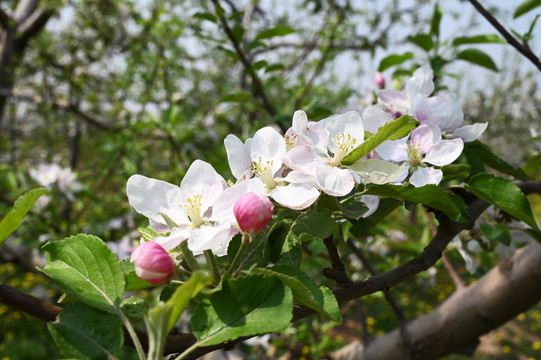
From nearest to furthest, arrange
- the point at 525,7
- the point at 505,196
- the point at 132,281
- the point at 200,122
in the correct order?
the point at 132,281 < the point at 505,196 < the point at 525,7 < the point at 200,122

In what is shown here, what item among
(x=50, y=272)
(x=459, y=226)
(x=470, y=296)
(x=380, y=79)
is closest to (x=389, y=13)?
(x=380, y=79)

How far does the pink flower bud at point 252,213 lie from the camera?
21.1 inches

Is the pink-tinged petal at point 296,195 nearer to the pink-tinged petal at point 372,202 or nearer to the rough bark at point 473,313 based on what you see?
the pink-tinged petal at point 372,202

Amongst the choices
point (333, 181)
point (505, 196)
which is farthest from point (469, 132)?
point (333, 181)

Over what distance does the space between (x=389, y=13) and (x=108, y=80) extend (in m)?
3.72

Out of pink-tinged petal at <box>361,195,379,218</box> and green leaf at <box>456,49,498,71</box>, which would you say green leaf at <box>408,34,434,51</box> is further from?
pink-tinged petal at <box>361,195,379,218</box>

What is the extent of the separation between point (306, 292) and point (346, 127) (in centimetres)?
34

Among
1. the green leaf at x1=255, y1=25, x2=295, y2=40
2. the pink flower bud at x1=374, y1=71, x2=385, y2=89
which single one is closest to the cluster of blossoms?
the pink flower bud at x1=374, y1=71, x2=385, y2=89

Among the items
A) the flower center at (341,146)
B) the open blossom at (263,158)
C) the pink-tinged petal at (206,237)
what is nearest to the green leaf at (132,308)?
the pink-tinged petal at (206,237)

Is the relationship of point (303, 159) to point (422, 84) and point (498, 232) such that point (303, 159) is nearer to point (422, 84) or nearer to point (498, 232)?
point (422, 84)

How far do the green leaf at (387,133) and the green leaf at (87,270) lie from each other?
1.18ft

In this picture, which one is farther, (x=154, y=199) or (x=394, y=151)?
(x=394, y=151)

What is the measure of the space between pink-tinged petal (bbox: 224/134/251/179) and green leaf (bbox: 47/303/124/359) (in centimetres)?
28

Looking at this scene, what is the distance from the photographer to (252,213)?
1.76ft
